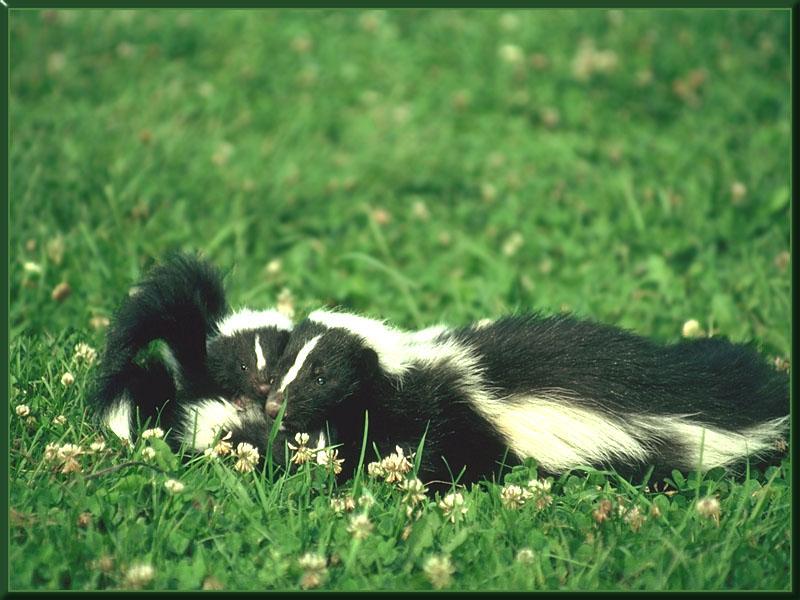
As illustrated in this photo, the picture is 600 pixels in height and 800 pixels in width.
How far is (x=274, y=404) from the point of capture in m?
4.30

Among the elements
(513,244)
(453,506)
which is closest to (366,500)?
(453,506)

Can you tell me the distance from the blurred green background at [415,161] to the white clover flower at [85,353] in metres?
0.34

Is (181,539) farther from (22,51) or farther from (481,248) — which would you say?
(22,51)

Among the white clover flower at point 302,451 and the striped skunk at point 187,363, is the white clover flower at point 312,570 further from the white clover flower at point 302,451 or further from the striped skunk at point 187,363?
the striped skunk at point 187,363

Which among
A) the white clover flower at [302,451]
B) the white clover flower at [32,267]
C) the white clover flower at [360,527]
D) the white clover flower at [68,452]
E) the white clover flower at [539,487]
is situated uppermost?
the white clover flower at [32,267]

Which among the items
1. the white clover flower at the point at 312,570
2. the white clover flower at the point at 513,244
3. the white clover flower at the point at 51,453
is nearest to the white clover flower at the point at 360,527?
the white clover flower at the point at 312,570

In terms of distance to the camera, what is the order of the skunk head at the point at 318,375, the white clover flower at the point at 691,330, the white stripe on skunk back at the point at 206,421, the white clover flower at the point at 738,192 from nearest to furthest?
1. the white stripe on skunk back at the point at 206,421
2. the skunk head at the point at 318,375
3. the white clover flower at the point at 691,330
4. the white clover flower at the point at 738,192

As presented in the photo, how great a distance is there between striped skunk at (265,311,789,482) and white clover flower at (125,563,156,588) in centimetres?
103

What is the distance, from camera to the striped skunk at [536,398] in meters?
4.20

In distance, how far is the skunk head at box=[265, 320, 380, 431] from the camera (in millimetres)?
4359

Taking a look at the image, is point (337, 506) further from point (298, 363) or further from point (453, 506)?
point (298, 363)

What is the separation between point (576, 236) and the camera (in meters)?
7.09

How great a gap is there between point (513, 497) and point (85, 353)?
6.79 feet

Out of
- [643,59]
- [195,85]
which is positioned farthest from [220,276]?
[643,59]
